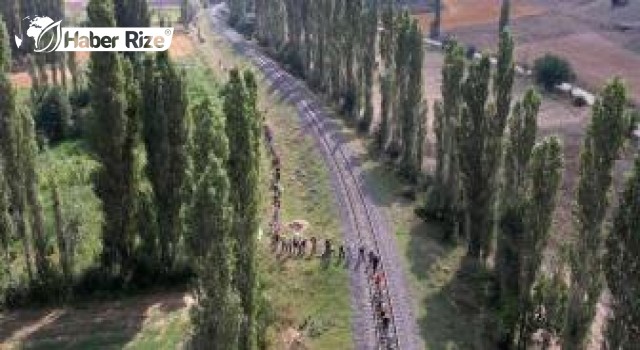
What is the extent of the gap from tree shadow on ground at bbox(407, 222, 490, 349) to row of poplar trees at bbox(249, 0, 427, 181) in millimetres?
12931

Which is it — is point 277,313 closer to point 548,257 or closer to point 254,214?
point 254,214

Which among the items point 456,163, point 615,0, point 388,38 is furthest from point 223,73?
point 615,0

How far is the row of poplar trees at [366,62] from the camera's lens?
66.5m

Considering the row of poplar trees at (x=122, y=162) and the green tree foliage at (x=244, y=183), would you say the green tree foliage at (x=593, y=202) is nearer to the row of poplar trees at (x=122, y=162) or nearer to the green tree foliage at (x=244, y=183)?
the green tree foliage at (x=244, y=183)

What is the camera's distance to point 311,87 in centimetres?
9412

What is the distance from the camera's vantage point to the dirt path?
137ft

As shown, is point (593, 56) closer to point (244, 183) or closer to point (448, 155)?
point (448, 155)

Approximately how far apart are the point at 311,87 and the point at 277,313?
53.5 meters

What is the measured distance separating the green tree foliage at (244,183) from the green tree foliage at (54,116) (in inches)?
1800

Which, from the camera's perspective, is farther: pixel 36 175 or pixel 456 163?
pixel 456 163

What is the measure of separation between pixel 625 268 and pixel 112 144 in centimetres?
2852

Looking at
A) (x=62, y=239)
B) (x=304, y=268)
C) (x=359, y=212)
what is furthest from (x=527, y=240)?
(x=62, y=239)

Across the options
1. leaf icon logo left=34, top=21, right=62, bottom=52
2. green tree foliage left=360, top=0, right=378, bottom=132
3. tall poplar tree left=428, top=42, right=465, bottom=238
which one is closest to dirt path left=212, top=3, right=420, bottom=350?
green tree foliage left=360, top=0, right=378, bottom=132

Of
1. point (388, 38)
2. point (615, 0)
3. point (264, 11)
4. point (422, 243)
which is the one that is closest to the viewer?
point (422, 243)
